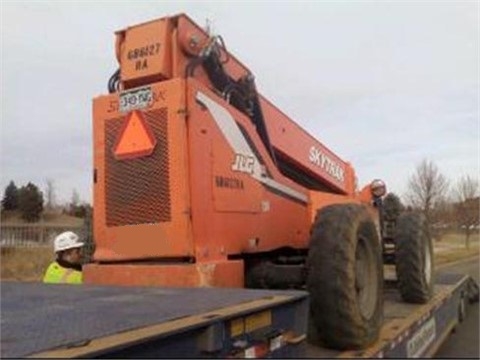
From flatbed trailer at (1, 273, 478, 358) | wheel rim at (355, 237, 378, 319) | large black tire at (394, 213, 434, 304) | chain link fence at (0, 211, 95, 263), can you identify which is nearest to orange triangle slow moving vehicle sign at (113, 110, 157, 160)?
flatbed trailer at (1, 273, 478, 358)

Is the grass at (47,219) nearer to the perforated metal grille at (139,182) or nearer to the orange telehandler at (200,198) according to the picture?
the orange telehandler at (200,198)

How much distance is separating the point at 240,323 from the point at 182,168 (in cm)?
217

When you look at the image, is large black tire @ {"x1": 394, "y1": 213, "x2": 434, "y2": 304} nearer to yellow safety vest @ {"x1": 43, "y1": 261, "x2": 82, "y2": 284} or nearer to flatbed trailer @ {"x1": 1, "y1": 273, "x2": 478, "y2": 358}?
flatbed trailer @ {"x1": 1, "y1": 273, "x2": 478, "y2": 358}

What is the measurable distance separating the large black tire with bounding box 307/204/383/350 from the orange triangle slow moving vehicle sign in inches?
59.3

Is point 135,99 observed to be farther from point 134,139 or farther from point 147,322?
point 147,322

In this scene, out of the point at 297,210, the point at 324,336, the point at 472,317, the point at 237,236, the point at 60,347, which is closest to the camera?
the point at 60,347

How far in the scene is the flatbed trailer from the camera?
2.89 metres

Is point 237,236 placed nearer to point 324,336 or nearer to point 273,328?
point 324,336

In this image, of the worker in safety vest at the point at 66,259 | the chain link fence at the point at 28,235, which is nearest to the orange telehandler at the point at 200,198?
the worker in safety vest at the point at 66,259

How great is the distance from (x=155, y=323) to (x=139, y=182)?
9.15 feet

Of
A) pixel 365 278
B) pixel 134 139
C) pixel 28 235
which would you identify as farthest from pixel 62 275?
pixel 28 235

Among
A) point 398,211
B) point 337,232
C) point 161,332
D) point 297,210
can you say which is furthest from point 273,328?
point 398,211

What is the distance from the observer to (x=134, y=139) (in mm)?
6031

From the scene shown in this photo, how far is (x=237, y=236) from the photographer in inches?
244
